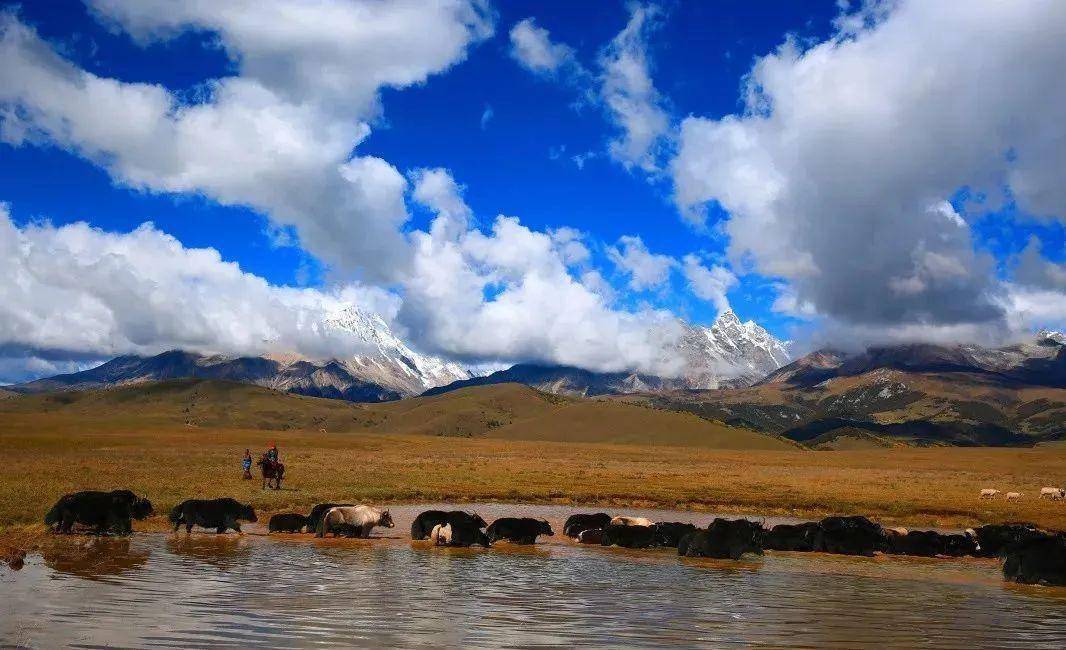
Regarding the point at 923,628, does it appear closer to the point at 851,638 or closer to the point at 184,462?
the point at 851,638

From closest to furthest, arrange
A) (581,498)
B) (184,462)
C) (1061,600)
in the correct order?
(1061,600) → (581,498) → (184,462)

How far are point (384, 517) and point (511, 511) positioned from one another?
28.0ft

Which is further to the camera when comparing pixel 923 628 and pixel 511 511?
pixel 511 511

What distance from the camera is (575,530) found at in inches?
912

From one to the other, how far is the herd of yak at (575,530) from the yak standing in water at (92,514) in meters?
0.02

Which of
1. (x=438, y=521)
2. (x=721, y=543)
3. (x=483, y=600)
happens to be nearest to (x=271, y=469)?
(x=438, y=521)

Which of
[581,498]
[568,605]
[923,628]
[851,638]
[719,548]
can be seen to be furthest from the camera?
[581,498]

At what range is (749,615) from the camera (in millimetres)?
11312

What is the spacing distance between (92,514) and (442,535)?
8.33 m

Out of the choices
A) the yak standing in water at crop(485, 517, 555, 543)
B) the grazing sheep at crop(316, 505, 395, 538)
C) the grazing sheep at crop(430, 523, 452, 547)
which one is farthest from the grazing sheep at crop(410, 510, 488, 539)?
the grazing sheep at crop(316, 505, 395, 538)

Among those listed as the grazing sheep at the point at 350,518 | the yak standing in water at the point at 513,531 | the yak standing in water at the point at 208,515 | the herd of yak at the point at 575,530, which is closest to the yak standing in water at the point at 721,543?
the herd of yak at the point at 575,530

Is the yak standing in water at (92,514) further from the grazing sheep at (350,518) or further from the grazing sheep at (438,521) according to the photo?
the grazing sheep at (438,521)

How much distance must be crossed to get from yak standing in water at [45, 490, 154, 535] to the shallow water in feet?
3.20

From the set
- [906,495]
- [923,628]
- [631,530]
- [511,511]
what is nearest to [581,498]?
[511,511]
